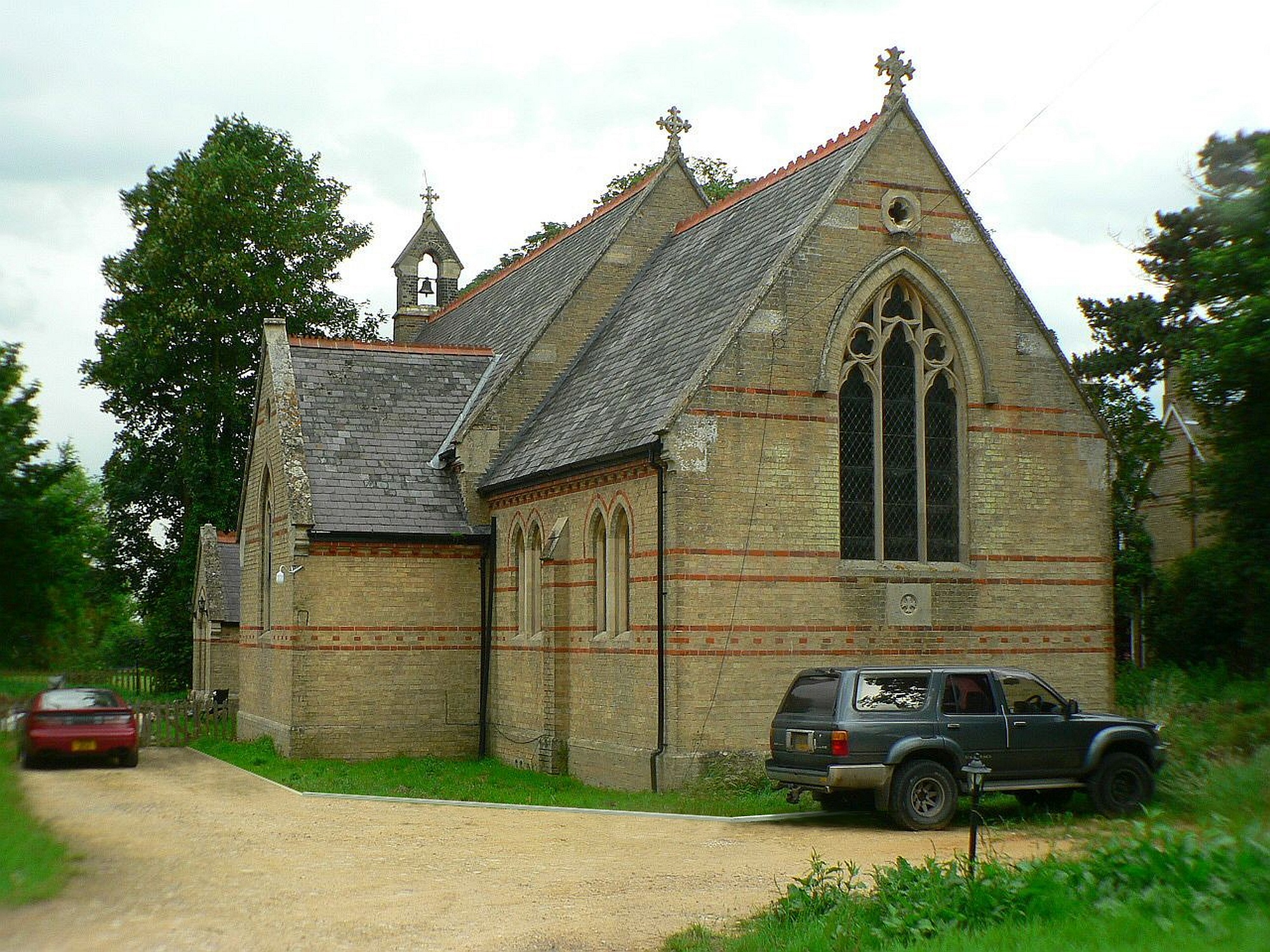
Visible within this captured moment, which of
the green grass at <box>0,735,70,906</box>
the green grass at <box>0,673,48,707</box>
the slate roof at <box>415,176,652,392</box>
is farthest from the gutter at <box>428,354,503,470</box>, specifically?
the green grass at <box>0,735,70,906</box>

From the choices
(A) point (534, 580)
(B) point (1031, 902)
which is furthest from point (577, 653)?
(B) point (1031, 902)

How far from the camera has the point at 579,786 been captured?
67.7 ft

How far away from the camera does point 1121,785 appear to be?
51.5 feet

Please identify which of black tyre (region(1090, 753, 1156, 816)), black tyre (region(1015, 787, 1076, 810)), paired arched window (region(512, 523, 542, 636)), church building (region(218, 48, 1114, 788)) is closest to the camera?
black tyre (region(1090, 753, 1156, 816))

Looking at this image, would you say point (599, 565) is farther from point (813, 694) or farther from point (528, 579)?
point (813, 694)

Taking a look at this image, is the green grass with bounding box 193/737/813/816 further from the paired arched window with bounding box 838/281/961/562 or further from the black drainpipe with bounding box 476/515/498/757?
the paired arched window with bounding box 838/281/961/562

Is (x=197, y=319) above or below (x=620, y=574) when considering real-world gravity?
above

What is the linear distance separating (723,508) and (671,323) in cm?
486

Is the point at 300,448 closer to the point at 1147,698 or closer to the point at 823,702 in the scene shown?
the point at 823,702

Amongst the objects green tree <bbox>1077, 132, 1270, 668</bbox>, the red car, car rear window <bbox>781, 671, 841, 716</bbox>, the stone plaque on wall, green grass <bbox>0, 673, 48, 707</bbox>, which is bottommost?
the red car

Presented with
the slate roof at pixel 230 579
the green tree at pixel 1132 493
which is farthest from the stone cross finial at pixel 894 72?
the slate roof at pixel 230 579

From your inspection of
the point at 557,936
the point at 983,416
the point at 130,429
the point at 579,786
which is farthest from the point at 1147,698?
the point at 130,429

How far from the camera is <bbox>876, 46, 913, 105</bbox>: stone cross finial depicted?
817 inches

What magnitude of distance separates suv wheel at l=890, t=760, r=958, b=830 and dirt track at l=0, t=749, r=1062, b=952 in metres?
0.30
